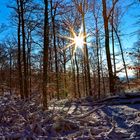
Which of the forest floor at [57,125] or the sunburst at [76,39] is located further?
the sunburst at [76,39]

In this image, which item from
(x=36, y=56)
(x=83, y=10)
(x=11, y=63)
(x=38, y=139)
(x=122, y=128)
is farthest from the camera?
(x=11, y=63)

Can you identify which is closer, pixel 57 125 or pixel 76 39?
pixel 57 125

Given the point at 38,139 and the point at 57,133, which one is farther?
the point at 57,133

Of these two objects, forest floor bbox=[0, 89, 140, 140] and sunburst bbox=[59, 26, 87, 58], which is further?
sunburst bbox=[59, 26, 87, 58]

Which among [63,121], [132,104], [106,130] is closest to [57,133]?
[63,121]

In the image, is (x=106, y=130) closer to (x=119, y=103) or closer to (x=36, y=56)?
(x=119, y=103)

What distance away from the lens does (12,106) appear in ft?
28.7

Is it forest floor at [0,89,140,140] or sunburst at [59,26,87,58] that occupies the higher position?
sunburst at [59,26,87,58]

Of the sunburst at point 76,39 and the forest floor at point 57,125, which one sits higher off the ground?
the sunburst at point 76,39

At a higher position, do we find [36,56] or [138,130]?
[36,56]

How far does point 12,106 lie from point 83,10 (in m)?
17.0

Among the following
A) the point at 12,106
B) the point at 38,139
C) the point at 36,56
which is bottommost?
the point at 38,139

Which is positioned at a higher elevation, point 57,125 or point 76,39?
point 76,39

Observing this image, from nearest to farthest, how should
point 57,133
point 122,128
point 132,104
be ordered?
1. point 57,133
2. point 122,128
3. point 132,104
